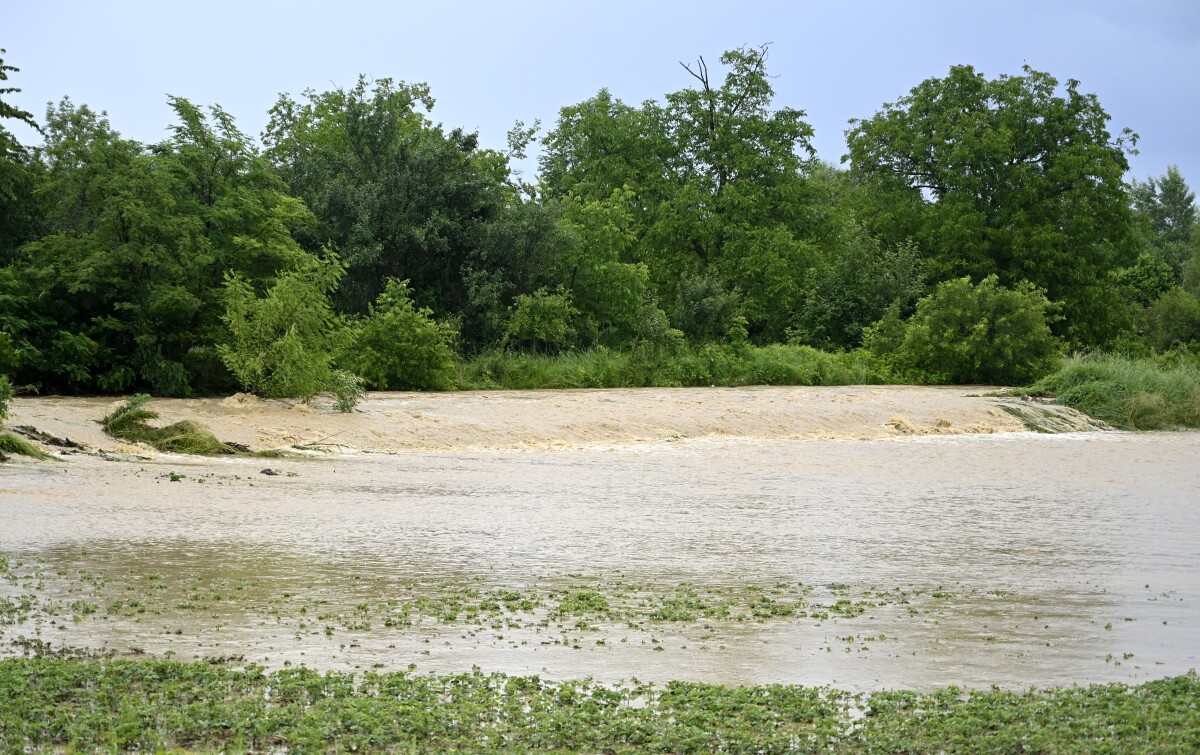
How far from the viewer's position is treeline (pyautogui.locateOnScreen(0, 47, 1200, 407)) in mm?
23891

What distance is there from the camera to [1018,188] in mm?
48031

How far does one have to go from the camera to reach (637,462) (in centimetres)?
1884

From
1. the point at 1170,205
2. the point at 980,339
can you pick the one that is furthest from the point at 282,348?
the point at 1170,205

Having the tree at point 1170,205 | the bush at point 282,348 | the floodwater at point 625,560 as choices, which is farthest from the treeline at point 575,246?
the tree at point 1170,205

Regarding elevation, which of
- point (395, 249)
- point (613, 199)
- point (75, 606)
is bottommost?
point (75, 606)

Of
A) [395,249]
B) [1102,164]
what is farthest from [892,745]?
[1102,164]

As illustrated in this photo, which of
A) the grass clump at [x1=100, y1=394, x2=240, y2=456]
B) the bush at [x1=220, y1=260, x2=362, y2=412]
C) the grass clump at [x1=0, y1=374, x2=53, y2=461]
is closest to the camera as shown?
the grass clump at [x1=0, y1=374, x2=53, y2=461]

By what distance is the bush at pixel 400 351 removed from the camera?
2858 centimetres

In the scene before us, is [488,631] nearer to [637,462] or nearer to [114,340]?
[637,462]

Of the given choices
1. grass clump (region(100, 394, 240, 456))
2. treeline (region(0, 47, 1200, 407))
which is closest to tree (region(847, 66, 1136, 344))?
treeline (region(0, 47, 1200, 407))

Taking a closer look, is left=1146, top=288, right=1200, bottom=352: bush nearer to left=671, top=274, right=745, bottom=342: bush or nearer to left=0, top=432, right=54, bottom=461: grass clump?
left=671, top=274, right=745, bottom=342: bush

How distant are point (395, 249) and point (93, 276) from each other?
11.4m

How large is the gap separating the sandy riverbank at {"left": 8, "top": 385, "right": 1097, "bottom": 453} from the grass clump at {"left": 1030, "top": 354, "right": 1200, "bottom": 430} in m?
0.98

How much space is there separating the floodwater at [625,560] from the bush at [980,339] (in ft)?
51.8
